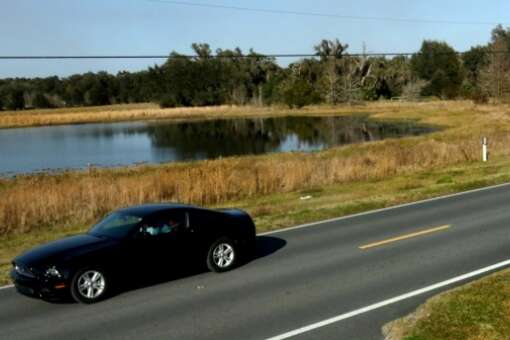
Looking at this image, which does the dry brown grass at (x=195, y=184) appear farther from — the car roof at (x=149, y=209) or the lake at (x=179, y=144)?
the lake at (x=179, y=144)

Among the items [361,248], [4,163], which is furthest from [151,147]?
[361,248]

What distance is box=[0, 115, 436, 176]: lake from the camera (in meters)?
45.8

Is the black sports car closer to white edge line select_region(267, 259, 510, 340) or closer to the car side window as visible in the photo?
the car side window

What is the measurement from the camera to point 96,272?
9891 mm

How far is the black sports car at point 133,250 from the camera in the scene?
31.7ft

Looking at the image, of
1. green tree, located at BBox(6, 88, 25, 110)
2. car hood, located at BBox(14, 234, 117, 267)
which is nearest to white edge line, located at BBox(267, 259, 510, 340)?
car hood, located at BBox(14, 234, 117, 267)

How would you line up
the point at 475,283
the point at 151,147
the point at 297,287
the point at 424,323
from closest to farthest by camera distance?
the point at 424,323 → the point at 475,283 → the point at 297,287 → the point at 151,147

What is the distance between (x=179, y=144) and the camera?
5862cm

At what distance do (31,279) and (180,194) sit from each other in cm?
1401

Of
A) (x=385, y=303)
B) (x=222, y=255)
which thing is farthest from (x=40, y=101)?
(x=385, y=303)

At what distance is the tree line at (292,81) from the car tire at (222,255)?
79.1 m

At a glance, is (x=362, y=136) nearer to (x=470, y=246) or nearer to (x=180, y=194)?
(x=180, y=194)

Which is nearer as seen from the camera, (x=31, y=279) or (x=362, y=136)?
A: (x=31, y=279)

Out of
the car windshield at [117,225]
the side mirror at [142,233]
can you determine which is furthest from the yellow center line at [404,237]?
the car windshield at [117,225]
